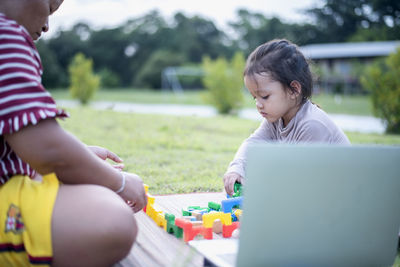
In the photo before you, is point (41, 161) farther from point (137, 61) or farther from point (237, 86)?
point (137, 61)

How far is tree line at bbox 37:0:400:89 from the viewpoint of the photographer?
93.1 ft

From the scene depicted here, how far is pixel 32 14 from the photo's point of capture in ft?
4.28

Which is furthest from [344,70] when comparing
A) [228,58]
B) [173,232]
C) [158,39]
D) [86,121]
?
[173,232]

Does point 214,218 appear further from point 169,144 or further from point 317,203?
point 169,144

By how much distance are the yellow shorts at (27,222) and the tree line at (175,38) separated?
2624 cm

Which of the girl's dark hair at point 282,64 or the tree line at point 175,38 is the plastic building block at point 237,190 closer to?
the girl's dark hair at point 282,64

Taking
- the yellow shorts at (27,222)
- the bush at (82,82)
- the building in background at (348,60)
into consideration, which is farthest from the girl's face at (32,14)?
the building in background at (348,60)

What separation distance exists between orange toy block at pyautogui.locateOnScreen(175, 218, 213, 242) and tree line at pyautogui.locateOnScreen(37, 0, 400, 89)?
84.8 feet

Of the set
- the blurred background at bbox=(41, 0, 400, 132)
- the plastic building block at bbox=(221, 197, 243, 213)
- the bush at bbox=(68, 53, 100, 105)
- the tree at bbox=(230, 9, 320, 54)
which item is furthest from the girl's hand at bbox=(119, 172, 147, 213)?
the tree at bbox=(230, 9, 320, 54)

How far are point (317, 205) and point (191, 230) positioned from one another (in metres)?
0.60

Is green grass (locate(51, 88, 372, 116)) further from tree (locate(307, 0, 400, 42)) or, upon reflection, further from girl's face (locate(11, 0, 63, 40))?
girl's face (locate(11, 0, 63, 40))

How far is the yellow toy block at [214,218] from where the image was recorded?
169 cm

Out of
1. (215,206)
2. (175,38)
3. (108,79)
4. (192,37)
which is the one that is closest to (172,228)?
(215,206)

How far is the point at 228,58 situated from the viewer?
32250mm
